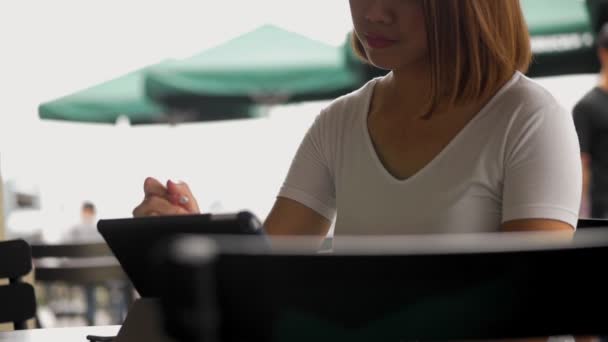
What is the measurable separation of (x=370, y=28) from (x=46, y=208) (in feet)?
21.6

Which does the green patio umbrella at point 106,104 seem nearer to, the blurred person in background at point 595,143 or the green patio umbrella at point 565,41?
the green patio umbrella at point 565,41

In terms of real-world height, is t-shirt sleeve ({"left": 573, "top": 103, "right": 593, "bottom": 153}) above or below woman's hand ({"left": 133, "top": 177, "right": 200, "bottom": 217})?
below

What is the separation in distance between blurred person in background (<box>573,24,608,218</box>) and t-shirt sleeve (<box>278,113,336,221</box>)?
194 cm

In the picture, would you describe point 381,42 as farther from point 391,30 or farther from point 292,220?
point 292,220

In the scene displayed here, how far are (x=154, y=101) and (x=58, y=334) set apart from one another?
4834 mm

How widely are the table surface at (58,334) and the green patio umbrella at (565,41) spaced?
358 cm

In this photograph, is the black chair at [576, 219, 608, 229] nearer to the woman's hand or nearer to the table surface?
the woman's hand

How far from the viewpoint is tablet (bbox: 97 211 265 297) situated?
2.45 feet

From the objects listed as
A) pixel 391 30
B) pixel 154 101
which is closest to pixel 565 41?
pixel 154 101

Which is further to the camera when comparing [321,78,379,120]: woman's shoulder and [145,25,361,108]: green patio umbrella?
[145,25,361,108]: green patio umbrella

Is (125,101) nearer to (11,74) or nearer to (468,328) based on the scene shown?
(11,74)

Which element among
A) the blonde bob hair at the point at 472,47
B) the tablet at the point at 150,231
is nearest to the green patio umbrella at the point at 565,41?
the blonde bob hair at the point at 472,47

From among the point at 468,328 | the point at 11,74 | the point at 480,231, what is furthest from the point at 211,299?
the point at 11,74

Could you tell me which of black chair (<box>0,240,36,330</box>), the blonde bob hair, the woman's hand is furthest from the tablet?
black chair (<box>0,240,36,330</box>)
